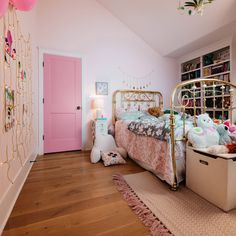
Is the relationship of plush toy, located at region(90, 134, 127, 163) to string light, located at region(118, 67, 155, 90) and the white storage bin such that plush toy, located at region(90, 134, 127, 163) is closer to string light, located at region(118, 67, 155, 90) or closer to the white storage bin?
the white storage bin

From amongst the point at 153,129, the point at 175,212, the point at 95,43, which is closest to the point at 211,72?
the point at 153,129

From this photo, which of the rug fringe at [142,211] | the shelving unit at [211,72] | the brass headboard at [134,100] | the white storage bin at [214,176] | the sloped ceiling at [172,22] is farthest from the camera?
the brass headboard at [134,100]

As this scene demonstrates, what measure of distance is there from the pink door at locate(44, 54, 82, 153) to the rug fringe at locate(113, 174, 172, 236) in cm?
182

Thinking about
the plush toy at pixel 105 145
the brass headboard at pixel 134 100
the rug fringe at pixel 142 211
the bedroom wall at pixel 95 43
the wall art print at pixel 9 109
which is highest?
the bedroom wall at pixel 95 43

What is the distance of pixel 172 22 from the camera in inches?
123

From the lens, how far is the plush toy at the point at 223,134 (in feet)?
5.46

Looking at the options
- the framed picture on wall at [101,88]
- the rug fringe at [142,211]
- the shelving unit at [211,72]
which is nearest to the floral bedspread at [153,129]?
the rug fringe at [142,211]

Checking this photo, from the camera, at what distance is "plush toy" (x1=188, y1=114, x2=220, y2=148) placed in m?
1.55

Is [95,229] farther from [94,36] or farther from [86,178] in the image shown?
[94,36]

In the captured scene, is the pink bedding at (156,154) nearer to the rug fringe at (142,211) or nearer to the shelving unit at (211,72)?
the rug fringe at (142,211)

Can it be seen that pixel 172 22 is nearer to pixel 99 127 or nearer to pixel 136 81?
pixel 136 81

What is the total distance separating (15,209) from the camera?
1343 mm

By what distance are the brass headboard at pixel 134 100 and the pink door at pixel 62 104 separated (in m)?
0.87

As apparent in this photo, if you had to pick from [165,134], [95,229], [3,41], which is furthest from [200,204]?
[3,41]
